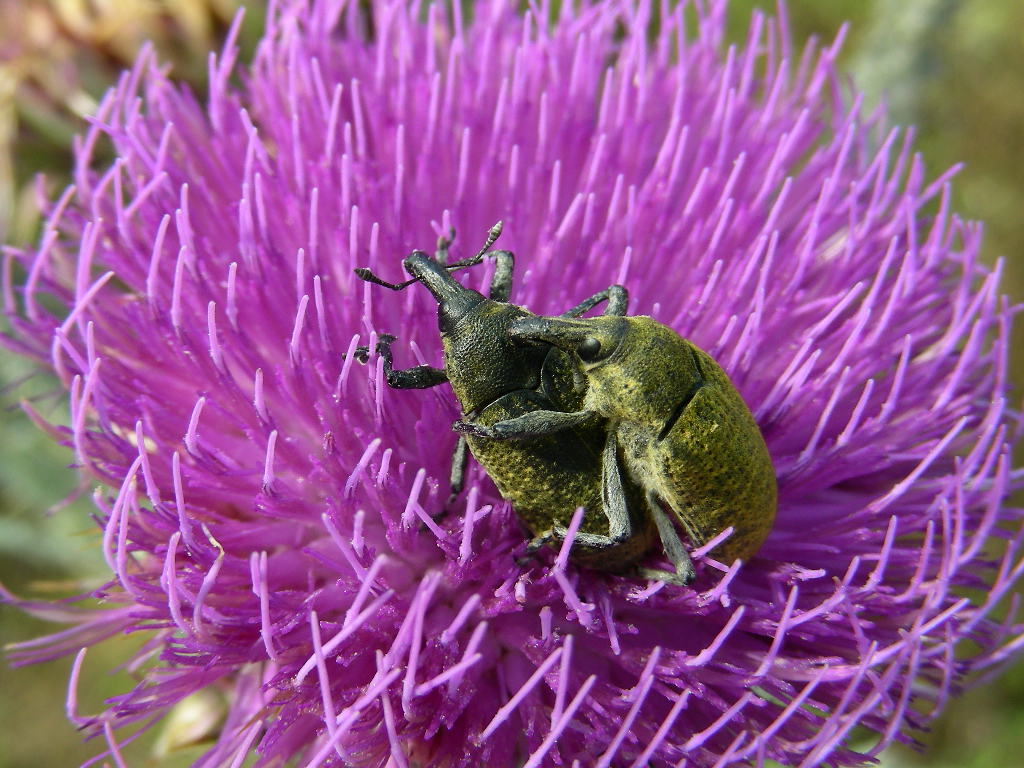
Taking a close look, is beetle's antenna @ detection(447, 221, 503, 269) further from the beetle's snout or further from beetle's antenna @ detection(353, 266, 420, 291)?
the beetle's snout

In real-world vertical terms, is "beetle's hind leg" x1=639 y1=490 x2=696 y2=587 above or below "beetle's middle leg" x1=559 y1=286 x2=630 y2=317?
below

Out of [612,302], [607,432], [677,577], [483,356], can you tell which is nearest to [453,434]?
[483,356]

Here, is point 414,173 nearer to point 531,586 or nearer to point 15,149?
point 531,586

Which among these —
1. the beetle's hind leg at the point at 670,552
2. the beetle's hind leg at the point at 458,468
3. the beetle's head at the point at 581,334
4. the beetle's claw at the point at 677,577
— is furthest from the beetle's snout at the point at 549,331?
the beetle's claw at the point at 677,577

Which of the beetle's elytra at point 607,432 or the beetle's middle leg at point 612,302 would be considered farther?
the beetle's middle leg at point 612,302

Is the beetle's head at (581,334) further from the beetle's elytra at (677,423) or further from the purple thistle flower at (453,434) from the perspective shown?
the purple thistle flower at (453,434)

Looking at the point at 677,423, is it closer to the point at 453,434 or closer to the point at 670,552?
the point at 670,552

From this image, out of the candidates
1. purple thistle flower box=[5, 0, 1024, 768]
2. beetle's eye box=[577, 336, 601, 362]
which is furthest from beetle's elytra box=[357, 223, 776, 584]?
purple thistle flower box=[5, 0, 1024, 768]
